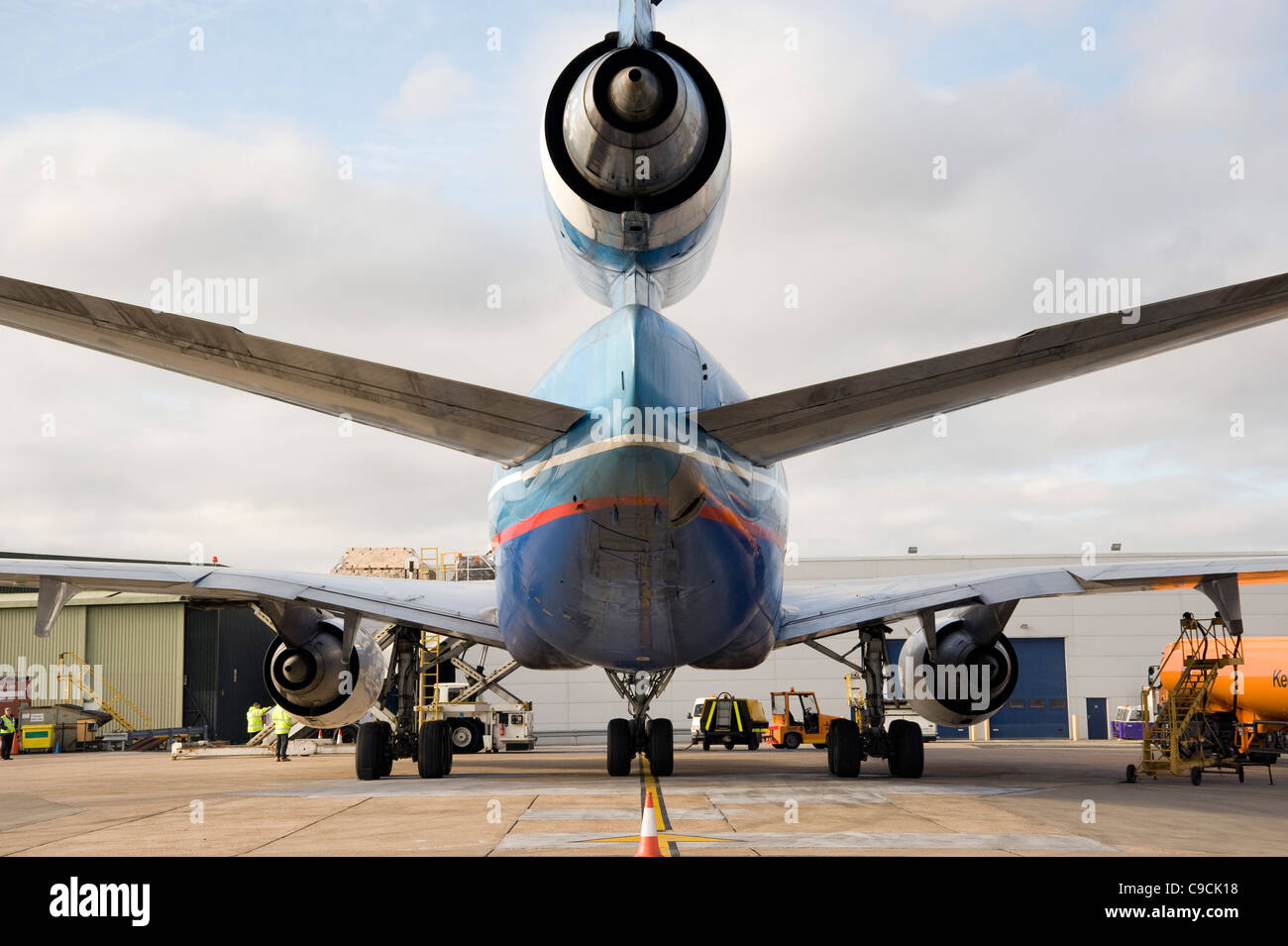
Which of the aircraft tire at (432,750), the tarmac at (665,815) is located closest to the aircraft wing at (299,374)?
the tarmac at (665,815)

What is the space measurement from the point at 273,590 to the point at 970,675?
1169 cm

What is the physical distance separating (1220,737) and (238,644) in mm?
42031

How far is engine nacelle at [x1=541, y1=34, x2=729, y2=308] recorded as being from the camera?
967cm

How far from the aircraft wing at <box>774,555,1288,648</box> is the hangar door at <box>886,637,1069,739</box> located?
3106 cm

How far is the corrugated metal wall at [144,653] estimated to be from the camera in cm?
4862

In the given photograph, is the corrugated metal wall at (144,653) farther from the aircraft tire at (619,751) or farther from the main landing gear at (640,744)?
the aircraft tire at (619,751)

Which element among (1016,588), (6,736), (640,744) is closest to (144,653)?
(6,736)

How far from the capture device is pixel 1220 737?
74.2ft

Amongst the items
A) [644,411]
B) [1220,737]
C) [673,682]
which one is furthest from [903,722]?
[673,682]

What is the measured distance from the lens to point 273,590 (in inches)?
672

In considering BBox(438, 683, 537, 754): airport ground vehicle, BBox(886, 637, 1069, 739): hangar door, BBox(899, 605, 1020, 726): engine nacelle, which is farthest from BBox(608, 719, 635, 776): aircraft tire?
BBox(886, 637, 1069, 739): hangar door

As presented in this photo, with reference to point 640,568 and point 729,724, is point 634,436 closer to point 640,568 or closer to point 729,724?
point 640,568

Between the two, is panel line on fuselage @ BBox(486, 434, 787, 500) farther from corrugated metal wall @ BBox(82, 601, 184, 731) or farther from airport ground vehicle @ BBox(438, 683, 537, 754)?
corrugated metal wall @ BBox(82, 601, 184, 731)
